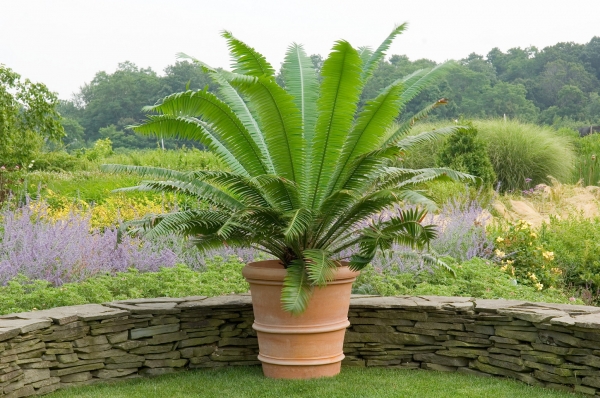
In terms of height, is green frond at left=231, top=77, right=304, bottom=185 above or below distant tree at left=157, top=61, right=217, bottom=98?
below

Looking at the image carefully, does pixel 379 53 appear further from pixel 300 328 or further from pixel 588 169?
pixel 588 169

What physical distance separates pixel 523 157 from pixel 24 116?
432 inches

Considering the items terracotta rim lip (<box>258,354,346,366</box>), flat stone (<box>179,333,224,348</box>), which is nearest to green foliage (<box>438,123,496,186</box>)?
flat stone (<box>179,333,224,348</box>)

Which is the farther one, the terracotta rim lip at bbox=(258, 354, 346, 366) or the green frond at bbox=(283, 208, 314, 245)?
the terracotta rim lip at bbox=(258, 354, 346, 366)

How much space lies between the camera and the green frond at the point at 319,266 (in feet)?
15.1

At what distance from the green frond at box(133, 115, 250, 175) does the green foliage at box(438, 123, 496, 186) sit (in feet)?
29.0

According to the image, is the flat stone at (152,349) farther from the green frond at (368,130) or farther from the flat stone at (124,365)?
the green frond at (368,130)

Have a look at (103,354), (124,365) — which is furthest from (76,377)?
(124,365)

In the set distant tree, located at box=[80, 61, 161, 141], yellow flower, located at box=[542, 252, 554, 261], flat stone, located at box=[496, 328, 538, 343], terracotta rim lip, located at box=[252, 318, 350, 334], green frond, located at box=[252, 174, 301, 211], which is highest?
distant tree, located at box=[80, 61, 161, 141]

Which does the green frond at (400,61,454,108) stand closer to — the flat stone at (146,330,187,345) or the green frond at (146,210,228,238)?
the green frond at (146,210,228,238)

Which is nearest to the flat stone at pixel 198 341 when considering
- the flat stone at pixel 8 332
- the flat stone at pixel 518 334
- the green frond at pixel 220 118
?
the flat stone at pixel 8 332

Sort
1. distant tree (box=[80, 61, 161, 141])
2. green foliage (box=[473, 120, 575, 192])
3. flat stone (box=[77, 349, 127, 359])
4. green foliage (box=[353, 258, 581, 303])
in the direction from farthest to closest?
distant tree (box=[80, 61, 161, 141])
green foliage (box=[473, 120, 575, 192])
green foliage (box=[353, 258, 581, 303])
flat stone (box=[77, 349, 127, 359])

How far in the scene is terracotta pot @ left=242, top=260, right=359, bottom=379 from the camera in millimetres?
4957

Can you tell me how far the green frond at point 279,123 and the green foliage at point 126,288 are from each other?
6.16ft
